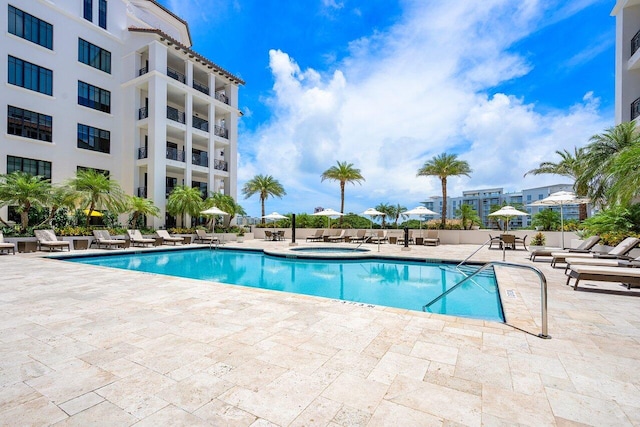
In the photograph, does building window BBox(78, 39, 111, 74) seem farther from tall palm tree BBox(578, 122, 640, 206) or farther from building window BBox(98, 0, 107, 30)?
tall palm tree BBox(578, 122, 640, 206)

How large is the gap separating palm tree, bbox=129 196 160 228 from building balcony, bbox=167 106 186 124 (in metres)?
7.15

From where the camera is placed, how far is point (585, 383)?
2.73 meters

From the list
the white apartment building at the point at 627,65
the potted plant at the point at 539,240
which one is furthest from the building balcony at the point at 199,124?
the white apartment building at the point at 627,65

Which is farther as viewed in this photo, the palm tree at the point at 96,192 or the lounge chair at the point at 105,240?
the palm tree at the point at 96,192

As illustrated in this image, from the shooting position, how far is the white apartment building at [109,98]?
18.2 m

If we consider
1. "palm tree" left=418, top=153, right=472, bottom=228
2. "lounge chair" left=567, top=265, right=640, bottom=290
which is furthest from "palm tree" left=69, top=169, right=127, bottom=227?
"palm tree" left=418, top=153, right=472, bottom=228

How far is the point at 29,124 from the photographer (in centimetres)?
1841

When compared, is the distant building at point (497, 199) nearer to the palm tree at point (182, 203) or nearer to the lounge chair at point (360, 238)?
the lounge chair at point (360, 238)

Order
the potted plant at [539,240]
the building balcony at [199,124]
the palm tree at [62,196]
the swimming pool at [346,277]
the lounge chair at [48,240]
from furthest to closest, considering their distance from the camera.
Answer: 1. the building balcony at [199,124]
2. the palm tree at [62,196]
3. the potted plant at [539,240]
4. the lounge chair at [48,240]
5. the swimming pool at [346,277]

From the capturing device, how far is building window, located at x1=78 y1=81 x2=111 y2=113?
20.9 m

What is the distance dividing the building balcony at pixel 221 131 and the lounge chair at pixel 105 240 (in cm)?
1311

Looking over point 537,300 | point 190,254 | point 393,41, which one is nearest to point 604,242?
point 537,300

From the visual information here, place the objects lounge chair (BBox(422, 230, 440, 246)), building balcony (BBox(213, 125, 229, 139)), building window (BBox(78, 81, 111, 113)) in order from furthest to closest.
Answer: building balcony (BBox(213, 125, 229, 139)) < building window (BBox(78, 81, 111, 113)) < lounge chair (BBox(422, 230, 440, 246))

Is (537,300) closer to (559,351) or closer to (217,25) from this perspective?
(559,351)
